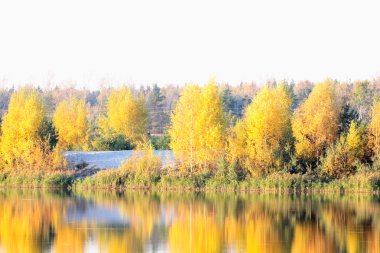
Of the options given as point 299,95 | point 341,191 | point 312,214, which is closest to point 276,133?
point 341,191

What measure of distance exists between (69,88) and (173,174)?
7947 centimetres

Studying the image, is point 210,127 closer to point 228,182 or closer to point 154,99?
point 228,182

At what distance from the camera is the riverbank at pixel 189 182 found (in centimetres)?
4431

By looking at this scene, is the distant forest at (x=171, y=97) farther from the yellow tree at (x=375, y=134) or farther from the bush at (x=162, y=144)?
the yellow tree at (x=375, y=134)

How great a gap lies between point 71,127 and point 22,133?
1124cm

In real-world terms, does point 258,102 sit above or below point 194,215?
above

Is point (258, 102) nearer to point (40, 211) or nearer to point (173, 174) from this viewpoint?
point (173, 174)

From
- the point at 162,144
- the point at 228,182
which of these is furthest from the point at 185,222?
the point at 162,144

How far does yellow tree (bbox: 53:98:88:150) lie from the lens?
60.7 metres

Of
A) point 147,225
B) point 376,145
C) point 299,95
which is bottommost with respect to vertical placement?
point 147,225

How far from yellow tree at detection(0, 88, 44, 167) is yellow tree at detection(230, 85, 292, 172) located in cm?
1335

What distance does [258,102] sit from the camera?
Answer: 4759cm

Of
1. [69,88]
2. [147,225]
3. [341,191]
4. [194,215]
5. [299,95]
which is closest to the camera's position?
[147,225]

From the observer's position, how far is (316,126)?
4741 centimetres
